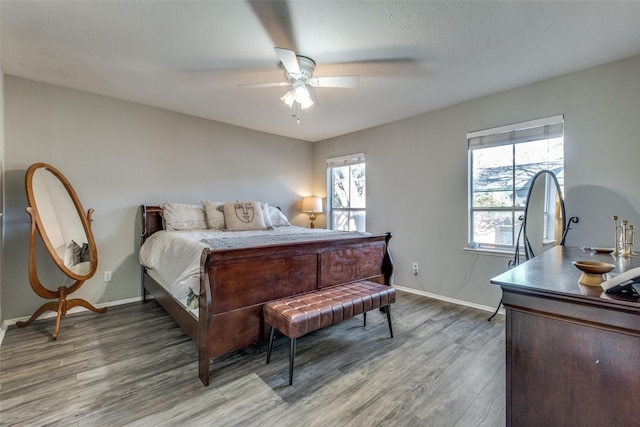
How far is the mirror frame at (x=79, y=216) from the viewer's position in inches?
101

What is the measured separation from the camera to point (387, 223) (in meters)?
4.25

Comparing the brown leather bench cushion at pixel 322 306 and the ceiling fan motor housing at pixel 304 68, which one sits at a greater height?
the ceiling fan motor housing at pixel 304 68

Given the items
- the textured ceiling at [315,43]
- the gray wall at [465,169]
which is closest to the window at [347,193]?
the gray wall at [465,169]

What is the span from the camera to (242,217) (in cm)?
360

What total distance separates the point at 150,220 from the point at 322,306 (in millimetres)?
2598

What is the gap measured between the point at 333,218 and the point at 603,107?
370 centimetres

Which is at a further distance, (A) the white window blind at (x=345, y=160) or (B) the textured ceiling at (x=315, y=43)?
(A) the white window blind at (x=345, y=160)

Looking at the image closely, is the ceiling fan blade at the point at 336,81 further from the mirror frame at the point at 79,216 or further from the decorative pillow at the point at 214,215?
the mirror frame at the point at 79,216

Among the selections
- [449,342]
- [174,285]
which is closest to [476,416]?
[449,342]

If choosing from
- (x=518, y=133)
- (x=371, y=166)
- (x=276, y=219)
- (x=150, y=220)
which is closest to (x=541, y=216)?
(x=518, y=133)

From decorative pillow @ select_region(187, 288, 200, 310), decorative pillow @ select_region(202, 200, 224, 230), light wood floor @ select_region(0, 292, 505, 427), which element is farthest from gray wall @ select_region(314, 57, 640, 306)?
decorative pillow @ select_region(187, 288, 200, 310)

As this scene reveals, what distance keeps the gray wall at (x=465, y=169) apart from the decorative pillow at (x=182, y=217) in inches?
93.0

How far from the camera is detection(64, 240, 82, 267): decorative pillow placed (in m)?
2.80

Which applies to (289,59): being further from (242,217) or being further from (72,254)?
(72,254)
